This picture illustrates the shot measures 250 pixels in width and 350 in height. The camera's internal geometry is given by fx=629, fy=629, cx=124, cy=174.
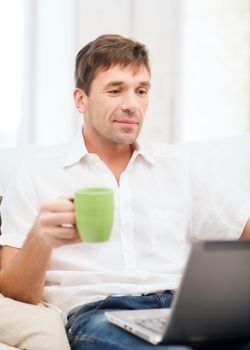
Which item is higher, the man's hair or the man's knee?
the man's hair

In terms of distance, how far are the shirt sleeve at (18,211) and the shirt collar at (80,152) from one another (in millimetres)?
125

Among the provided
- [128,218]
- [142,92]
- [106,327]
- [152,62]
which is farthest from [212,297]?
[152,62]

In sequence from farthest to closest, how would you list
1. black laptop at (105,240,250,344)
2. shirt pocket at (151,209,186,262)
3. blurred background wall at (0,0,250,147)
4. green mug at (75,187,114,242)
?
blurred background wall at (0,0,250,147) → shirt pocket at (151,209,186,262) → green mug at (75,187,114,242) → black laptop at (105,240,250,344)

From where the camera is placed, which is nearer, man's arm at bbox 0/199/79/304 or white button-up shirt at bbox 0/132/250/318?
man's arm at bbox 0/199/79/304

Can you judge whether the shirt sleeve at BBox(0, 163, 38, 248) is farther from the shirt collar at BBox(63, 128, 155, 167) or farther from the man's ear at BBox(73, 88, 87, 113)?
the man's ear at BBox(73, 88, 87, 113)

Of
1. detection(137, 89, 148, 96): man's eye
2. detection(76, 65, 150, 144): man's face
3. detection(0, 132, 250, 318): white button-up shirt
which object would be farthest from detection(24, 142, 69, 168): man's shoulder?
detection(137, 89, 148, 96): man's eye

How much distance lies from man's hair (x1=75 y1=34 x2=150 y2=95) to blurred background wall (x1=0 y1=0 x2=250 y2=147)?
666 mm

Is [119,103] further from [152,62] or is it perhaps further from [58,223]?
[152,62]

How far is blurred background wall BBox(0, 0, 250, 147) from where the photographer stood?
7.80 ft

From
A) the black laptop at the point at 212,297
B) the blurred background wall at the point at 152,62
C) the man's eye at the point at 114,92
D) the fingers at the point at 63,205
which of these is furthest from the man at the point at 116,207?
the blurred background wall at the point at 152,62

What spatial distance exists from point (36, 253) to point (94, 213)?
358mm

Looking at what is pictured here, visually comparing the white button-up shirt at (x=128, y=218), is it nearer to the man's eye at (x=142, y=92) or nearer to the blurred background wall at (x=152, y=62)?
the man's eye at (x=142, y=92)

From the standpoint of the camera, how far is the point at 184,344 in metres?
1.08

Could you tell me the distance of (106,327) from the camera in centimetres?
133
